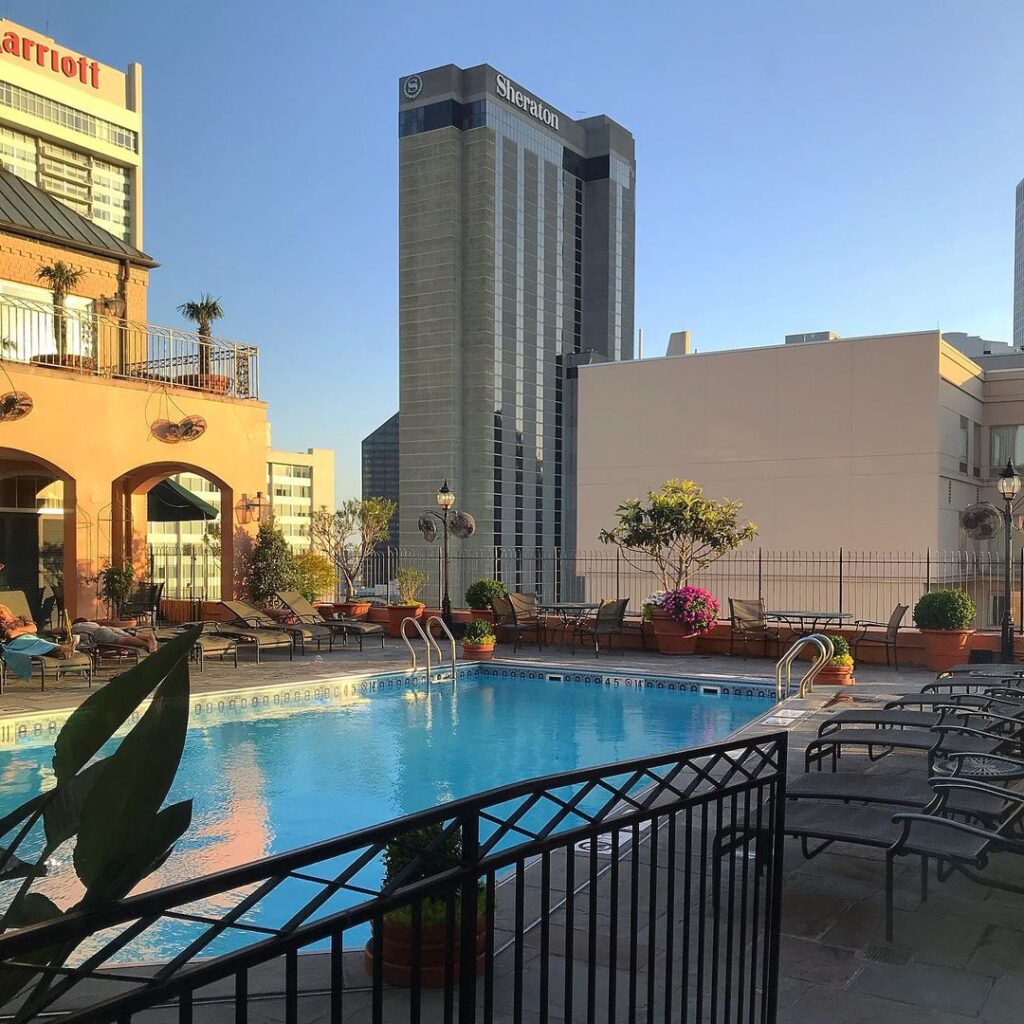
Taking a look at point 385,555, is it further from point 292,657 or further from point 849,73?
point 849,73

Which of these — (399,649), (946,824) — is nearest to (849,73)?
(399,649)

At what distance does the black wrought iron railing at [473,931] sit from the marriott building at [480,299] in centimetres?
9042

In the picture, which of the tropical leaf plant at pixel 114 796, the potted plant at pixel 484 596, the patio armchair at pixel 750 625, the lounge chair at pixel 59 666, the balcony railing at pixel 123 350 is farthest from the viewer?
the potted plant at pixel 484 596

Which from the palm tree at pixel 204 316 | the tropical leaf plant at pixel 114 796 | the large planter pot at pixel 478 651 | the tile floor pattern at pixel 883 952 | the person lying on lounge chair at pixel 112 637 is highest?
the palm tree at pixel 204 316

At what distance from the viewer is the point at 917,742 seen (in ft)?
20.9

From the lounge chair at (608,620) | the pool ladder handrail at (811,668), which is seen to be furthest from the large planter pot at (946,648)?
the lounge chair at (608,620)

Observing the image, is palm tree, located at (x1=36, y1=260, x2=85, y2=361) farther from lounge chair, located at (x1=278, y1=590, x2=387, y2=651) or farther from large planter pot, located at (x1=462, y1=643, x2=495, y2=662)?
large planter pot, located at (x1=462, y1=643, x2=495, y2=662)

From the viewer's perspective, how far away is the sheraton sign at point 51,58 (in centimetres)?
3119

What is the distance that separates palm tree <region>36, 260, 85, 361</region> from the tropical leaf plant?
16.6 metres

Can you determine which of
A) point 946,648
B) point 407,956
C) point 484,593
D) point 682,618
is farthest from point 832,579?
point 407,956

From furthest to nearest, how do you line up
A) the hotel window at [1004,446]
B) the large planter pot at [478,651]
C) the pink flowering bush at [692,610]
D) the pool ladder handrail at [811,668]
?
the hotel window at [1004,446]
the pink flowering bush at [692,610]
the large planter pot at [478,651]
the pool ladder handrail at [811,668]

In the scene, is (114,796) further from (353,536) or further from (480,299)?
(480,299)

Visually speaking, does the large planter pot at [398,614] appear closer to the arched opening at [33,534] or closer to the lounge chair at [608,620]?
the lounge chair at [608,620]

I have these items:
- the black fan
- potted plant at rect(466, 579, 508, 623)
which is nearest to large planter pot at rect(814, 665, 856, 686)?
potted plant at rect(466, 579, 508, 623)
